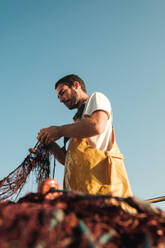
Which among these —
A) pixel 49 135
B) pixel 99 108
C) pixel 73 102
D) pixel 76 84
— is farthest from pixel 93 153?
pixel 76 84

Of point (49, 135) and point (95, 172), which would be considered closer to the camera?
point (95, 172)

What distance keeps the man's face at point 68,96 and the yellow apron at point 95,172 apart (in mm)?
638

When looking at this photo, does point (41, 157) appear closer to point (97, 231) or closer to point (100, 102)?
point (100, 102)

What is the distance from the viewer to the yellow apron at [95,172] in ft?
5.83

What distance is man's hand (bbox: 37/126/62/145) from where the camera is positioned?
2227 millimetres

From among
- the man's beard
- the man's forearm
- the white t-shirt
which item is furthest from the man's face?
the man's forearm

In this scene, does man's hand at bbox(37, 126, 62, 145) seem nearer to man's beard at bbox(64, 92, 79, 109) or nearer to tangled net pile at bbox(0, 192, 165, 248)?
man's beard at bbox(64, 92, 79, 109)

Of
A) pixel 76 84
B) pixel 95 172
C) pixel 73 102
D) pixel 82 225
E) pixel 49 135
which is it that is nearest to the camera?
pixel 82 225

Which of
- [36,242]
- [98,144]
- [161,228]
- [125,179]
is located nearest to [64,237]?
[36,242]

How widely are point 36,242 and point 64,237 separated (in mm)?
87

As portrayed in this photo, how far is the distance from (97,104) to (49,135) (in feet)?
1.95

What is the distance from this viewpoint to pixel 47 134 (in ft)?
7.55

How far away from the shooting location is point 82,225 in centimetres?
66

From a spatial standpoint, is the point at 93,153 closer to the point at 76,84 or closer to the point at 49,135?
the point at 49,135
